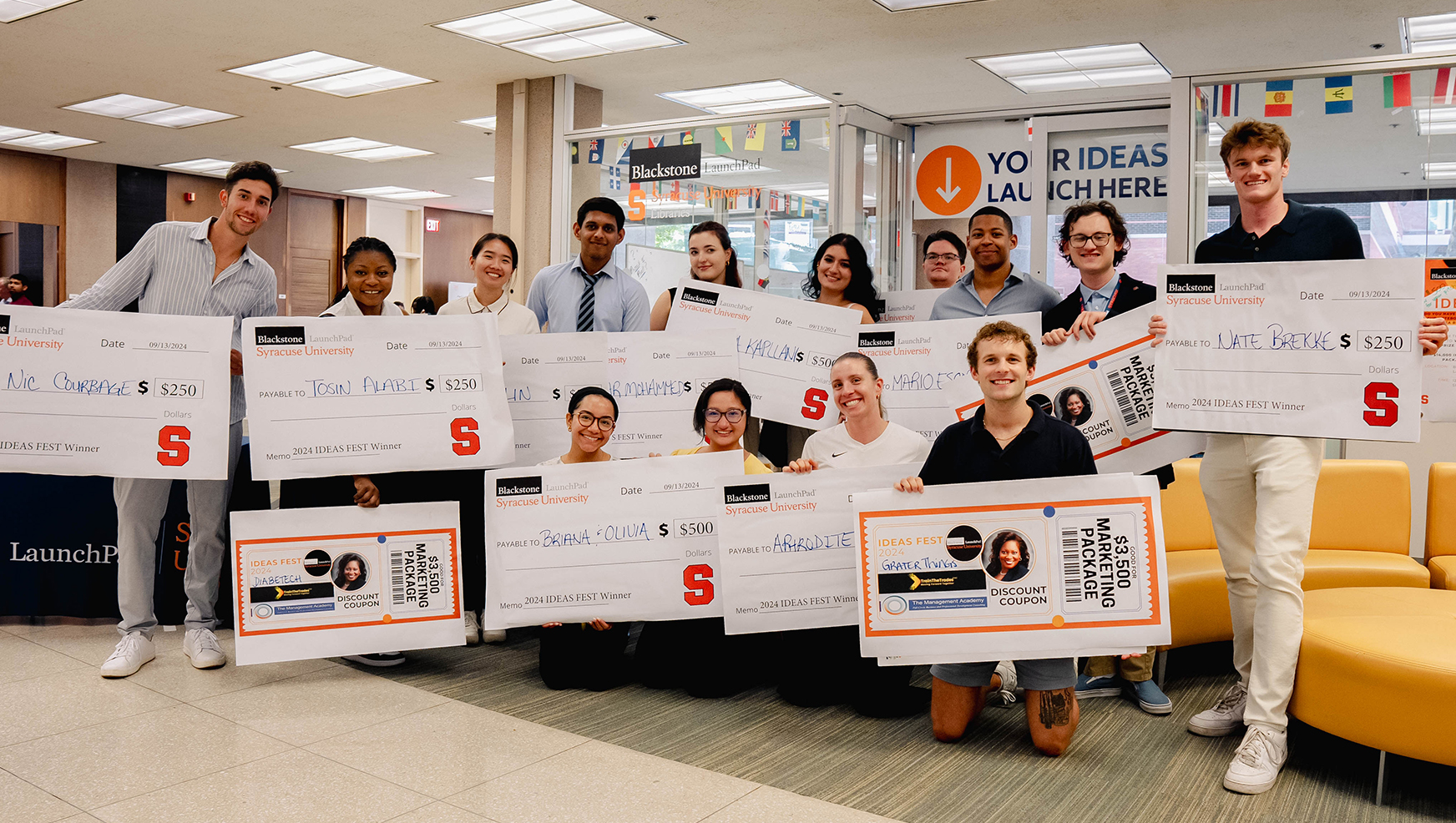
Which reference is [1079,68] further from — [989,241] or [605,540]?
[605,540]

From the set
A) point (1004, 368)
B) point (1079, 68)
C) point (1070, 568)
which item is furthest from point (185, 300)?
point (1079, 68)

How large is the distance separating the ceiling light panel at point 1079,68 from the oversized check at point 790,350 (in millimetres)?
4553

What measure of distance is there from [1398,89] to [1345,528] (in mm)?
2018

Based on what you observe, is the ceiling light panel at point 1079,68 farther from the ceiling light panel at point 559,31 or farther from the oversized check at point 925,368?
the oversized check at point 925,368

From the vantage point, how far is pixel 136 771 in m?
2.55

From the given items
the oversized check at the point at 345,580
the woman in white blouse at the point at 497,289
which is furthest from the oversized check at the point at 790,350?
the oversized check at the point at 345,580

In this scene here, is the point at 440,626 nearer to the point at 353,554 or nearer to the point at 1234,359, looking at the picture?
the point at 353,554

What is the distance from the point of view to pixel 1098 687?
3311 millimetres

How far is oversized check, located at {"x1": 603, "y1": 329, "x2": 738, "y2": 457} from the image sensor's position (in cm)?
363

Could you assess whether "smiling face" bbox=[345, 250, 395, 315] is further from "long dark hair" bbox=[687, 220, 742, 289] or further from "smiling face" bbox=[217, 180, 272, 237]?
"long dark hair" bbox=[687, 220, 742, 289]

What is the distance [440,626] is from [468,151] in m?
9.48

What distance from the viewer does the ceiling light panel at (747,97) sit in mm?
8367

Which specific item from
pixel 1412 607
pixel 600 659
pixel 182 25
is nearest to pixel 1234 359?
pixel 1412 607

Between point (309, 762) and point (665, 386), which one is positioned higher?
point (665, 386)
